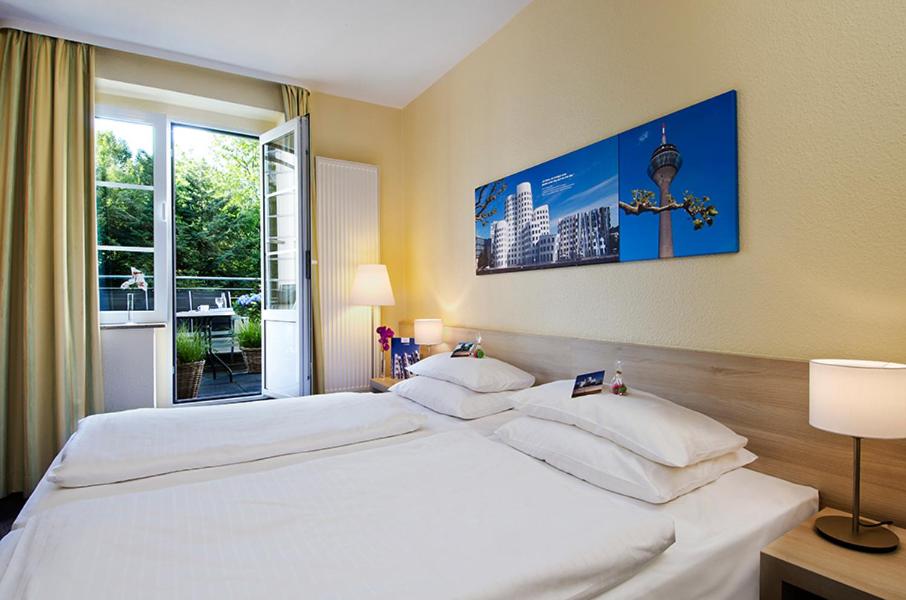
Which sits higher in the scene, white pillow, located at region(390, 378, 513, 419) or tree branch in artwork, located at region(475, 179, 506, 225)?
tree branch in artwork, located at region(475, 179, 506, 225)

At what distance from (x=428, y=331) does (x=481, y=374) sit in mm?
928

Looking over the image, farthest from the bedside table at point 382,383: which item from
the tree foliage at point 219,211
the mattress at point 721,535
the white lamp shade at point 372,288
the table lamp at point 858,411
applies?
the tree foliage at point 219,211

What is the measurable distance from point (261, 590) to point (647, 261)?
5.73 ft

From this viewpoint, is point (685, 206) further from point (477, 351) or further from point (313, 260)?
point (313, 260)

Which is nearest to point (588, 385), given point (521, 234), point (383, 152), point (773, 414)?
point (773, 414)

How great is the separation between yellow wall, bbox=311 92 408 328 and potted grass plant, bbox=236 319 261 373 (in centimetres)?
200

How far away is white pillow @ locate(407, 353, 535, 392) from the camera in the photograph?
7.69 feet

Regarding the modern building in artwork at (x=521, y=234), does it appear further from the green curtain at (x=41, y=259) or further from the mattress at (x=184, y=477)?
the green curtain at (x=41, y=259)

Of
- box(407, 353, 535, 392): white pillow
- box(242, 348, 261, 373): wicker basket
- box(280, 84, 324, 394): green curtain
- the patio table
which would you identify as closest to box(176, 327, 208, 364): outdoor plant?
box(242, 348, 261, 373): wicker basket

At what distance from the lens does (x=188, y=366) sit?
A: 14.4ft

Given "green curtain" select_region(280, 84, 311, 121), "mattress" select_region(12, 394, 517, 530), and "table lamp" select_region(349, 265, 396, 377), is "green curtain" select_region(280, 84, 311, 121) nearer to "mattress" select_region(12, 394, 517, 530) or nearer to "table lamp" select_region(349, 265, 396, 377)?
"table lamp" select_region(349, 265, 396, 377)

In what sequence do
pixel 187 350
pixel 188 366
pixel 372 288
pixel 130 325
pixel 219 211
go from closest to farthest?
pixel 130 325, pixel 372 288, pixel 188 366, pixel 187 350, pixel 219 211

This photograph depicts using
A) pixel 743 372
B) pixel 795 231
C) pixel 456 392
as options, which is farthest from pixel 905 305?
pixel 456 392

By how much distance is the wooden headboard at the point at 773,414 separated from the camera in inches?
51.8
